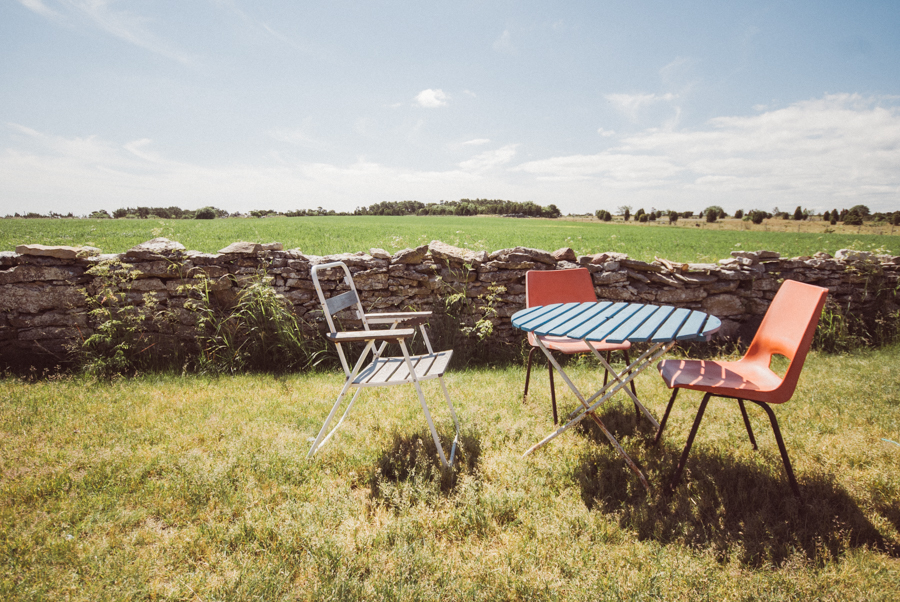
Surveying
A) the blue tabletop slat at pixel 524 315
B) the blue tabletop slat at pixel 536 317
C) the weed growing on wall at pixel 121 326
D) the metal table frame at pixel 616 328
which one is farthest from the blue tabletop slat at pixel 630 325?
the weed growing on wall at pixel 121 326

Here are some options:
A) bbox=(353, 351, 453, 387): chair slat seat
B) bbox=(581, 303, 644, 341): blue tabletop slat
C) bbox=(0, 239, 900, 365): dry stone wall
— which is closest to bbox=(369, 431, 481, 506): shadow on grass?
bbox=(353, 351, 453, 387): chair slat seat

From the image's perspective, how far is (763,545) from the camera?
187 centimetres

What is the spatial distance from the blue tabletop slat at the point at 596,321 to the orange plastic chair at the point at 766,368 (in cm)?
47

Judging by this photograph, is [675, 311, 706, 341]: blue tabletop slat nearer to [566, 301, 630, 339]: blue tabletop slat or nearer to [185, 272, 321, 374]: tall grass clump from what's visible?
[566, 301, 630, 339]: blue tabletop slat

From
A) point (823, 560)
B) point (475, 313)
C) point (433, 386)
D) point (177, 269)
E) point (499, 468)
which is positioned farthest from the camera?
point (475, 313)

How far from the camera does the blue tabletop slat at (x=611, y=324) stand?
2195mm

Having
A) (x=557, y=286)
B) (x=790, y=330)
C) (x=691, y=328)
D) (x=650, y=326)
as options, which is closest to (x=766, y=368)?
(x=790, y=330)

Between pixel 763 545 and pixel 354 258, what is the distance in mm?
4213

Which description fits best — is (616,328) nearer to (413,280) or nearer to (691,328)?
(691,328)

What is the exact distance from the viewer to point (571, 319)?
106 inches

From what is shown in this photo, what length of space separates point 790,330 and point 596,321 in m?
1.11

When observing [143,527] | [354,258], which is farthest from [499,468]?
[354,258]

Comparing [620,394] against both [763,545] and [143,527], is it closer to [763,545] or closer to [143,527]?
[763,545]

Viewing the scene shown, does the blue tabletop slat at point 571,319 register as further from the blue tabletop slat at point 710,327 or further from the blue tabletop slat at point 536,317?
the blue tabletop slat at point 710,327
